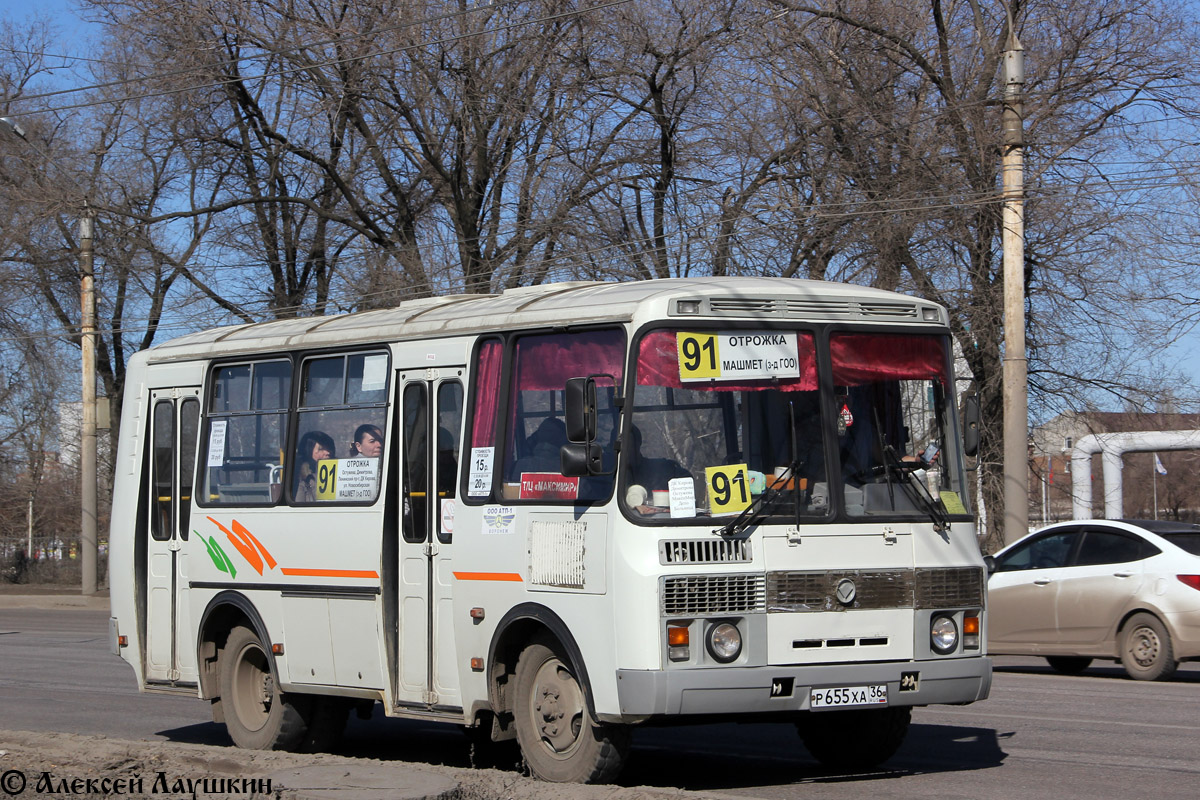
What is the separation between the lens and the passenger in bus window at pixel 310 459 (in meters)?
10.4

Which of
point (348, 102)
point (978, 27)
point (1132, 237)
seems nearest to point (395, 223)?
point (348, 102)

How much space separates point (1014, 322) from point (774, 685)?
12.9 meters

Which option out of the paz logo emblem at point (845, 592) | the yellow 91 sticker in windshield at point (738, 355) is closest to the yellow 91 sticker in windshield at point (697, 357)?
the yellow 91 sticker in windshield at point (738, 355)

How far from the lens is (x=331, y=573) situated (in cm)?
1010

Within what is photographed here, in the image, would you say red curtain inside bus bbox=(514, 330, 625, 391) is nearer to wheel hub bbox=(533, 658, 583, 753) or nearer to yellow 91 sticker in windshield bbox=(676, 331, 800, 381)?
yellow 91 sticker in windshield bbox=(676, 331, 800, 381)

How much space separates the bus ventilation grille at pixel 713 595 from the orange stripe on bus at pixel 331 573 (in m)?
2.63

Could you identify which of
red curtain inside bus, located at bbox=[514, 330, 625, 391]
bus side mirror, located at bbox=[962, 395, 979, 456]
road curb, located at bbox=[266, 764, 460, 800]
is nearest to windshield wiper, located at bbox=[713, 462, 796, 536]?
red curtain inside bus, located at bbox=[514, 330, 625, 391]

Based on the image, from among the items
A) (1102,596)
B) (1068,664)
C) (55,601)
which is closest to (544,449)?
(1102,596)

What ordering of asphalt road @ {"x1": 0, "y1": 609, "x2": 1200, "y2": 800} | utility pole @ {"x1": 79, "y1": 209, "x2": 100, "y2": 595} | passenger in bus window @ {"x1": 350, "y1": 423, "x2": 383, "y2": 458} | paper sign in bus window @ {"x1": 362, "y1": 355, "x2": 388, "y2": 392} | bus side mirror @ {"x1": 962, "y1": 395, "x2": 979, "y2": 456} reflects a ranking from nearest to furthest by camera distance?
1. asphalt road @ {"x1": 0, "y1": 609, "x2": 1200, "y2": 800}
2. bus side mirror @ {"x1": 962, "y1": 395, "x2": 979, "y2": 456}
3. passenger in bus window @ {"x1": 350, "y1": 423, "x2": 383, "y2": 458}
4. paper sign in bus window @ {"x1": 362, "y1": 355, "x2": 388, "y2": 392}
5. utility pole @ {"x1": 79, "y1": 209, "x2": 100, "y2": 595}

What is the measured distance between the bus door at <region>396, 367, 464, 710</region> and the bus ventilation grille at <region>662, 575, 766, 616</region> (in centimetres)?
195

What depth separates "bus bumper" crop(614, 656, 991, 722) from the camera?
773cm

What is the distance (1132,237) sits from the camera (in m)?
24.2

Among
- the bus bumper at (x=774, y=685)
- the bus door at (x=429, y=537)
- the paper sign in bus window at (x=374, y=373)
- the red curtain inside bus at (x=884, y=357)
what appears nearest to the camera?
the bus bumper at (x=774, y=685)

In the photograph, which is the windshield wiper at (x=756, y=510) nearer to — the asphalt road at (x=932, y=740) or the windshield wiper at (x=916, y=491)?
the windshield wiper at (x=916, y=491)
